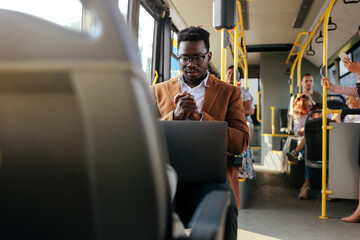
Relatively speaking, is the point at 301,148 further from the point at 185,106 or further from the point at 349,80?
the point at 185,106

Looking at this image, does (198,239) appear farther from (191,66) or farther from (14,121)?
(191,66)

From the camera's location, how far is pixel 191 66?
172 cm

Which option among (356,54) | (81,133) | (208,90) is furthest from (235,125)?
(356,54)

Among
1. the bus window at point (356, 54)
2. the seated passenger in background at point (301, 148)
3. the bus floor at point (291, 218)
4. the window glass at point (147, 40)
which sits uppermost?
the bus window at point (356, 54)

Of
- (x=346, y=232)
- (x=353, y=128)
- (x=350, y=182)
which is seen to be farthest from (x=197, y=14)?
(x=346, y=232)

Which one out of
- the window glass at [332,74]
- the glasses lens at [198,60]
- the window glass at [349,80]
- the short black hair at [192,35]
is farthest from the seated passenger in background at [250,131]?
the window glass at [332,74]

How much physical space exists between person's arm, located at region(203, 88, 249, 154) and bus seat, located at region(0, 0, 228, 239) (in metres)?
1.04

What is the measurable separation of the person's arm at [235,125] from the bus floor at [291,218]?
Result: 1.33m

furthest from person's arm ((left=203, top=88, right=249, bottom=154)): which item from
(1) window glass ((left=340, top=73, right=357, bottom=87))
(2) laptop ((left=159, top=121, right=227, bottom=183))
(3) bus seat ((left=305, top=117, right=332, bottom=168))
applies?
(1) window glass ((left=340, top=73, right=357, bottom=87))

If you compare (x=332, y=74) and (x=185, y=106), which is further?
(x=332, y=74)

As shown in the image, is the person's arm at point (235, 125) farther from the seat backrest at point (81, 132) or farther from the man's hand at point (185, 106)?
the seat backrest at point (81, 132)

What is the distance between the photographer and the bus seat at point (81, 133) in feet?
1.47

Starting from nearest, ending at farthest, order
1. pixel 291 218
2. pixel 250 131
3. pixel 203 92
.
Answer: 1. pixel 203 92
2. pixel 291 218
3. pixel 250 131

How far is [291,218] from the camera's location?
10.2 ft
